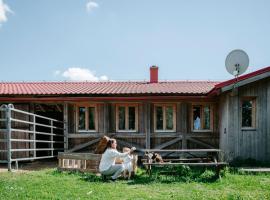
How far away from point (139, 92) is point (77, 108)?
315cm

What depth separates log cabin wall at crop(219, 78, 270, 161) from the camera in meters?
12.0

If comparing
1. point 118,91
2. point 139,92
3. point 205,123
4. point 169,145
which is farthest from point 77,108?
point 205,123

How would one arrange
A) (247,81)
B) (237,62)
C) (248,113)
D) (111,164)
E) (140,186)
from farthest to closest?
(248,113)
(247,81)
(237,62)
(111,164)
(140,186)

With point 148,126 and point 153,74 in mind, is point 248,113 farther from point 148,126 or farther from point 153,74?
point 153,74

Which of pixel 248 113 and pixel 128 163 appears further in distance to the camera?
pixel 248 113

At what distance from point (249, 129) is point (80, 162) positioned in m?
6.61

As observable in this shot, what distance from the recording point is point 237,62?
11.3 meters

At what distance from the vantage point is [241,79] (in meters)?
11.7

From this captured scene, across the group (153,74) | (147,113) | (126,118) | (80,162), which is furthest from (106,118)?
(153,74)

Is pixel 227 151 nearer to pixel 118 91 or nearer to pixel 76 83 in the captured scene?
pixel 118 91

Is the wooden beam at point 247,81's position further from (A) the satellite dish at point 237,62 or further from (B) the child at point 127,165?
(B) the child at point 127,165

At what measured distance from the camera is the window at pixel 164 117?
47.0ft

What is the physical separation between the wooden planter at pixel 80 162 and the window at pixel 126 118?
166 inches

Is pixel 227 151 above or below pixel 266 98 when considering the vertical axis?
below
